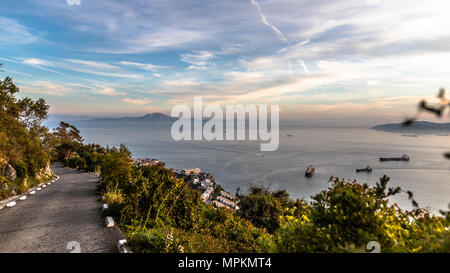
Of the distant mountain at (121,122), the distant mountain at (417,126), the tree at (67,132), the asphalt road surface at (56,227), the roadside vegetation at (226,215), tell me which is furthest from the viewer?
the distant mountain at (121,122)

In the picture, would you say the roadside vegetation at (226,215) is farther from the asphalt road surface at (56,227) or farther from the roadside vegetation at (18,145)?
the asphalt road surface at (56,227)

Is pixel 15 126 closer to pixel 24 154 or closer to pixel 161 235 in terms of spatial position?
pixel 24 154

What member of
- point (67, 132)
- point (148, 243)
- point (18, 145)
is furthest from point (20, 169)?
point (67, 132)

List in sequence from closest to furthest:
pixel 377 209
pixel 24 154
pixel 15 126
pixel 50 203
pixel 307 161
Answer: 1. pixel 377 209
2. pixel 50 203
3. pixel 15 126
4. pixel 24 154
5. pixel 307 161

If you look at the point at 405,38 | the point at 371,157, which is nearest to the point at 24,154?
the point at 405,38

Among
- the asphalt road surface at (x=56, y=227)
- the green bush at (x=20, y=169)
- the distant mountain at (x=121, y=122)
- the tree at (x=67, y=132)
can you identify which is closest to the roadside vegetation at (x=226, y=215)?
the green bush at (x=20, y=169)

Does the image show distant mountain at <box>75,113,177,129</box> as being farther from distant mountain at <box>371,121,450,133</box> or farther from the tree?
distant mountain at <box>371,121,450,133</box>

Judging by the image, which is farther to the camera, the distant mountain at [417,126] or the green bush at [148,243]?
the green bush at [148,243]
